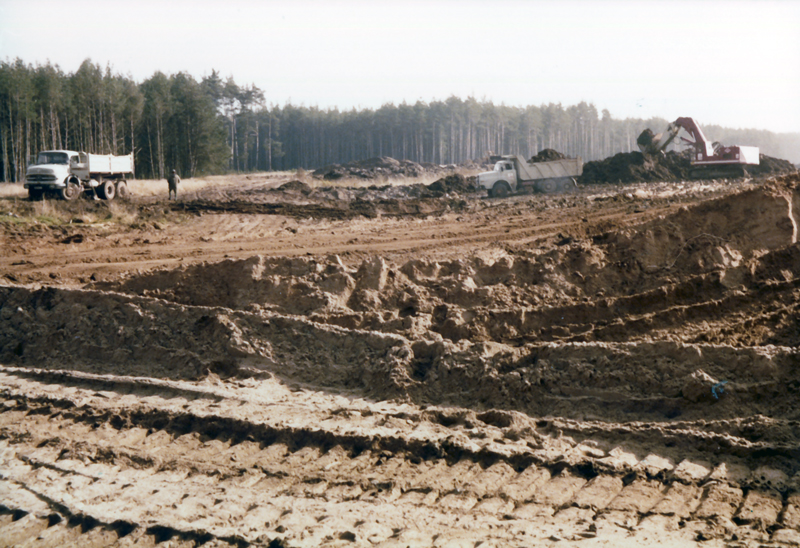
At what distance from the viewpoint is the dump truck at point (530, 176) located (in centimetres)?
2811

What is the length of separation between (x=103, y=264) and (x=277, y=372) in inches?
337

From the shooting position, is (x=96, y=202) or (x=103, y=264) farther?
(x=96, y=202)

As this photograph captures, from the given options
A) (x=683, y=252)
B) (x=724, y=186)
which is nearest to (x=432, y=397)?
(x=683, y=252)

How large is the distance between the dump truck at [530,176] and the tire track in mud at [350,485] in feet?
75.9

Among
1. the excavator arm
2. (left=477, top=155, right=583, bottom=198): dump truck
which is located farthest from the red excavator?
(left=477, top=155, right=583, bottom=198): dump truck

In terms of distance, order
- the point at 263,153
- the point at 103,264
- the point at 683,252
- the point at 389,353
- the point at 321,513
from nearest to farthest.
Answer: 1. the point at 321,513
2. the point at 389,353
3. the point at 683,252
4. the point at 103,264
5. the point at 263,153

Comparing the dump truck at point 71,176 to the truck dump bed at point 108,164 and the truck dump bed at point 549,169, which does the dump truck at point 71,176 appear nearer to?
the truck dump bed at point 108,164

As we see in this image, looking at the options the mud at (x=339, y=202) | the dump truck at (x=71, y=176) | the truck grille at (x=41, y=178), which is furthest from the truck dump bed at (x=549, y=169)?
the truck grille at (x=41, y=178)

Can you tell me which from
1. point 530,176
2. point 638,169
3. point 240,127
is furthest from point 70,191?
point 240,127

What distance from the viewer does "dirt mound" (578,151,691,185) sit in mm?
31156

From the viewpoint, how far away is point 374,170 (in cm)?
5238

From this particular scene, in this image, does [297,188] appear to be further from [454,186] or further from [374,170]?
[374,170]

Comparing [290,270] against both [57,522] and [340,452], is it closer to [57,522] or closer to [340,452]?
[340,452]

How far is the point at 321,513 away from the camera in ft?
14.5
